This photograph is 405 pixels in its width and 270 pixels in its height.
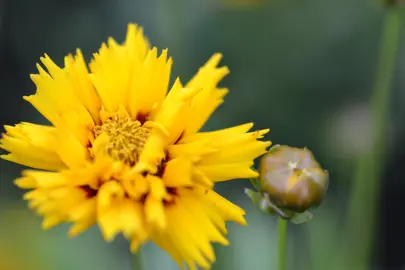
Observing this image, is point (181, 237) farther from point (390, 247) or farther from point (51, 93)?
point (390, 247)

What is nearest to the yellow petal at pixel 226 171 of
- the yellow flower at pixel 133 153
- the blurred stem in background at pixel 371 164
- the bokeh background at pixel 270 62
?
the yellow flower at pixel 133 153

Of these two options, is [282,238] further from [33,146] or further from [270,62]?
[270,62]

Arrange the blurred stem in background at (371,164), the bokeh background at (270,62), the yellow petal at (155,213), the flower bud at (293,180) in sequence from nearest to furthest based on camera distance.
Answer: the yellow petal at (155,213) < the flower bud at (293,180) < the blurred stem in background at (371,164) < the bokeh background at (270,62)

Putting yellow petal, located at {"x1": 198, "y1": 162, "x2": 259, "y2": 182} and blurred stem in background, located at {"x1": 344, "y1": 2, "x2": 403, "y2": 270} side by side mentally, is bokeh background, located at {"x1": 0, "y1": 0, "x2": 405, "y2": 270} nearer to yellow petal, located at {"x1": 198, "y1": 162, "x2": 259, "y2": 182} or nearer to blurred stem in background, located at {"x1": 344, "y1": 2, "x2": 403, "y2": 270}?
blurred stem in background, located at {"x1": 344, "y1": 2, "x2": 403, "y2": 270}

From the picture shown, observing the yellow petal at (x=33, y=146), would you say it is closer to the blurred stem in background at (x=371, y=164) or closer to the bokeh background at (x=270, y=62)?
the blurred stem in background at (x=371, y=164)

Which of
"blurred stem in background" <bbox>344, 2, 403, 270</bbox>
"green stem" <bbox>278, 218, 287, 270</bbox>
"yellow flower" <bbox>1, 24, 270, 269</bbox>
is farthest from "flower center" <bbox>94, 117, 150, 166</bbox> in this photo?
"blurred stem in background" <bbox>344, 2, 403, 270</bbox>

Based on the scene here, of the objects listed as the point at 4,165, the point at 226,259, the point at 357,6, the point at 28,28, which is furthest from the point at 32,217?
the point at 357,6
